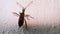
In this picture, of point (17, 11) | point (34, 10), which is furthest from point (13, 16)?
point (34, 10)

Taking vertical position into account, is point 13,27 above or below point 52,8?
below

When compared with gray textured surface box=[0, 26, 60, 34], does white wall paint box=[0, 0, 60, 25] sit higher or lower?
higher

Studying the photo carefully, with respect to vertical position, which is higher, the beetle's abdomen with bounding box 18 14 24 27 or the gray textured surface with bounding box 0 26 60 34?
the beetle's abdomen with bounding box 18 14 24 27

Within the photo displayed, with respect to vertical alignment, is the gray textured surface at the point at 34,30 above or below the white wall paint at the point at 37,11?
below

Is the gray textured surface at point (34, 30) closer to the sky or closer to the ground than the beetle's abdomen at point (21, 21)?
closer to the ground

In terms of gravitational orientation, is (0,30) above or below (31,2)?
below

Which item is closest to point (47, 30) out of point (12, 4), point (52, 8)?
point (52, 8)

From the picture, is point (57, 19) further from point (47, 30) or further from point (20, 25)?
point (20, 25)

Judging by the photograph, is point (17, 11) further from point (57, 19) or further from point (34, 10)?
point (57, 19)

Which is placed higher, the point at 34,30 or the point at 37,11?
the point at 37,11
